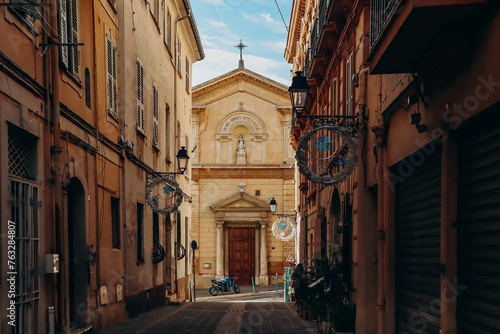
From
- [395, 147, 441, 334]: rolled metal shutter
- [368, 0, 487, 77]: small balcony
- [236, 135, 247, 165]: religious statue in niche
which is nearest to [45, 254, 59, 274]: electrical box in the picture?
[395, 147, 441, 334]: rolled metal shutter

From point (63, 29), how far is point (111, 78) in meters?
3.61

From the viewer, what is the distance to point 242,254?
124ft

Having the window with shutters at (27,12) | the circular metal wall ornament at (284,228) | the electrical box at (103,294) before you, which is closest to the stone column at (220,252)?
the circular metal wall ornament at (284,228)

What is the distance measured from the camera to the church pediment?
3762 cm

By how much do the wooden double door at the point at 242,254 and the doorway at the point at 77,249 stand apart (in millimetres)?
26750

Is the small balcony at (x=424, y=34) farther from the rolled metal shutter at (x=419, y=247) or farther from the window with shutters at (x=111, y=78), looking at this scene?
the window with shutters at (x=111, y=78)

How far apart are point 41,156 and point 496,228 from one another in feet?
20.3

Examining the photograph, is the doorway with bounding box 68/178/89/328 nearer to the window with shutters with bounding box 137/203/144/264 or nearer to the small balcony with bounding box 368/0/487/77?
the window with shutters with bounding box 137/203/144/264

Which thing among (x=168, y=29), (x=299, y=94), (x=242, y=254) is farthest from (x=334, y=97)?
(x=242, y=254)

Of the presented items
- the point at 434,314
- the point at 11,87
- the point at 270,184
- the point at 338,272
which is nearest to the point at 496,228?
the point at 434,314

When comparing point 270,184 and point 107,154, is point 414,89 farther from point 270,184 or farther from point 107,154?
point 270,184

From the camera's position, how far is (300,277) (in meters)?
11.8

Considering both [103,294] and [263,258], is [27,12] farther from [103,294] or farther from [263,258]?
[263,258]

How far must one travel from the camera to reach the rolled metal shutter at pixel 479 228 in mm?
5234
